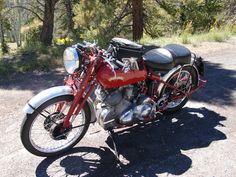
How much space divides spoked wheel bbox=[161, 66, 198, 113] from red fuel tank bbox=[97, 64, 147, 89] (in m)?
0.72

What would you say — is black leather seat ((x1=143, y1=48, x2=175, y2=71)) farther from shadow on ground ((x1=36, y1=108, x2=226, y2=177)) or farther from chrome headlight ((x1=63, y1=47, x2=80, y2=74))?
chrome headlight ((x1=63, y1=47, x2=80, y2=74))

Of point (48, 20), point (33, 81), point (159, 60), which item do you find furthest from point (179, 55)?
point (48, 20)

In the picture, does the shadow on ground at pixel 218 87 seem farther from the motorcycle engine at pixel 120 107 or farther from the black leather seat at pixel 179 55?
the motorcycle engine at pixel 120 107

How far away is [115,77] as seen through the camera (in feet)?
12.0

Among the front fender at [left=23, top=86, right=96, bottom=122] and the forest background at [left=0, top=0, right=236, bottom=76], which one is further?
the forest background at [left=0, top=0, right=236, bottom=76]

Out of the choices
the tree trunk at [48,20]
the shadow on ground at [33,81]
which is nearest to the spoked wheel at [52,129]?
the shadow on ground at [33,81]

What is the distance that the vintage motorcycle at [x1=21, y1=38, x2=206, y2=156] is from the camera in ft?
11.7

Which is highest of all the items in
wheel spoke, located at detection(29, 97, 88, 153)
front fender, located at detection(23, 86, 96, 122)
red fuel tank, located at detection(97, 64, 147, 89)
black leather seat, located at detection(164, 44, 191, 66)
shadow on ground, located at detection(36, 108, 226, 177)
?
black leather seat, located at detection(164, 44, 191, 66)

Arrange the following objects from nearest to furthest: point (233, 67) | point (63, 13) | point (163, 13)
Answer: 1. point (233, 67)
2. point (163, 13)
3. point (63, 13)

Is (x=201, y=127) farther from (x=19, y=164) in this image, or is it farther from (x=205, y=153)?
(x=19, y=164)

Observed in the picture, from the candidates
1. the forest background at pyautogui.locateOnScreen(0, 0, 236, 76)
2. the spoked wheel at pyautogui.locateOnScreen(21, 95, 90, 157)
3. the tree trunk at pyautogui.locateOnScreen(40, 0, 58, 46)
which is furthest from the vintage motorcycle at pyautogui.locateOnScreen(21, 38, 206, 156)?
the tree trunk at pyautogui.locateOnScreen(40, 0, 58, 46)

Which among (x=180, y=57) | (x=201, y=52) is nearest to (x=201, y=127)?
(x=180, y=57)

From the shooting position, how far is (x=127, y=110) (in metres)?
3.90

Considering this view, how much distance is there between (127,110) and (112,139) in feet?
1.27
